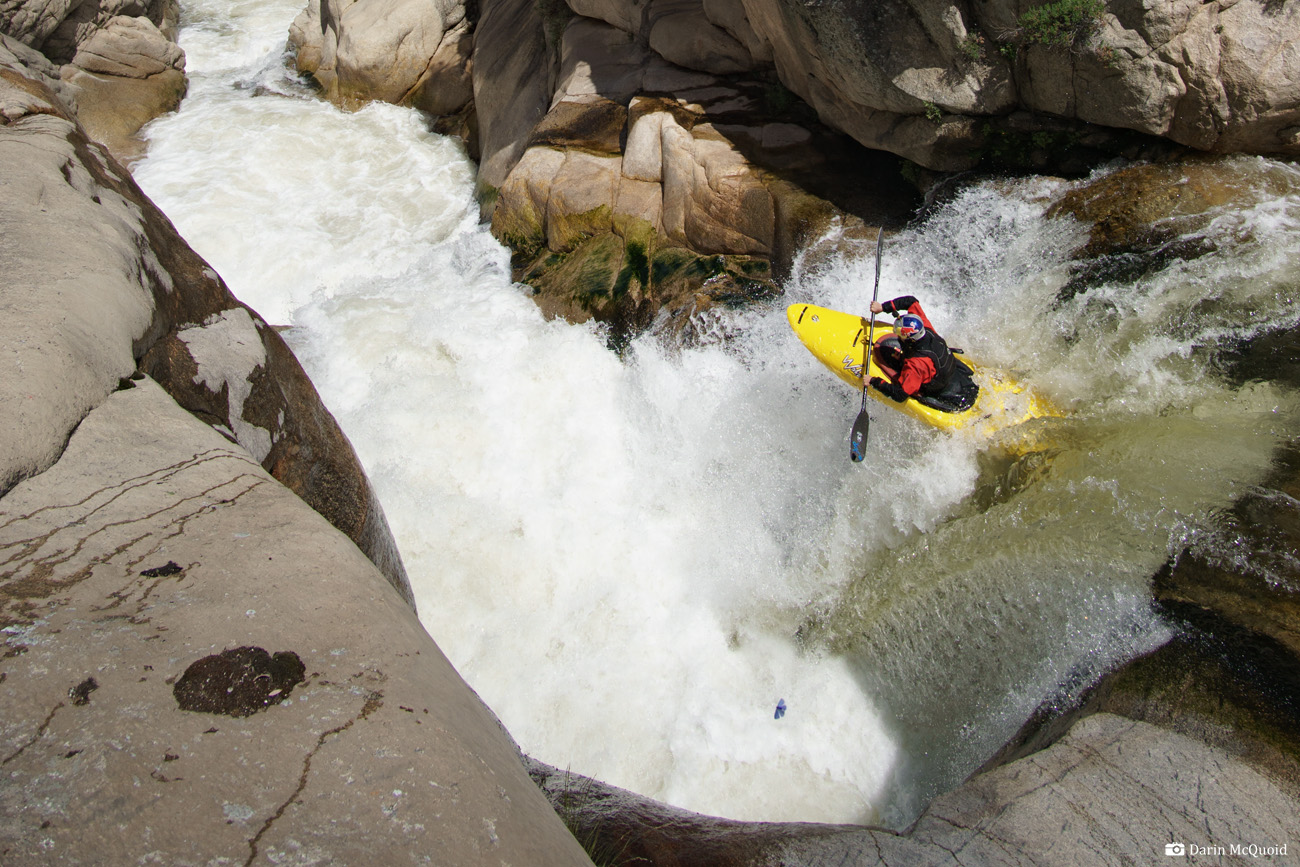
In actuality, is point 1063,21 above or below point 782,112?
above

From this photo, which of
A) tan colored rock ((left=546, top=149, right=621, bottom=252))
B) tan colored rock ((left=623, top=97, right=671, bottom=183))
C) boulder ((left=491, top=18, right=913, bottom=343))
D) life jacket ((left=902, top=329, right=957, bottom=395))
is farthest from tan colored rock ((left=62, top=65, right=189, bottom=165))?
life jacket ((left=902, top=329, right=957, bottom=395))

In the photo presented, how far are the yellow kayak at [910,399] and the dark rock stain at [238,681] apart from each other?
13.6 feet

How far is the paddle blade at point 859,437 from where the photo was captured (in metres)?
5.06

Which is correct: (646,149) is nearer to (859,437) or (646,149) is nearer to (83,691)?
(859,437)

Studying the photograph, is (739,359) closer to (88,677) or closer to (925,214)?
(925,214)

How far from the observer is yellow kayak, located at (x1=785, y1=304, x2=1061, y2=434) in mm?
5027

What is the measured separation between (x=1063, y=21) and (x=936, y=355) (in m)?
2.50

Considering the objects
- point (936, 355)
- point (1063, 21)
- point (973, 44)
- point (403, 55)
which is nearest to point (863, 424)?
point (936, 355)

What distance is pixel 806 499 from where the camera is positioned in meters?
5.45

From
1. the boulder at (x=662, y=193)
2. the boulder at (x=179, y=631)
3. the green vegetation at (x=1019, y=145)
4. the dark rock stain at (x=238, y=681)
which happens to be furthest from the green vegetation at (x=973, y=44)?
the dark rock stain at (x=238, y=681)

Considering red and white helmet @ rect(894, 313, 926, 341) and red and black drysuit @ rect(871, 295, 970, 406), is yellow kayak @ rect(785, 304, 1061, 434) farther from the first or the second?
red and white helmet @ rect(894, 313, 926, 341)

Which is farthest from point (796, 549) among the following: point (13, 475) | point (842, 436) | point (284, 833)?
point (13, 475)

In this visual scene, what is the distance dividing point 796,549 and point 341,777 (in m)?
3.66

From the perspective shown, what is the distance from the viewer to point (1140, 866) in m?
2.69
